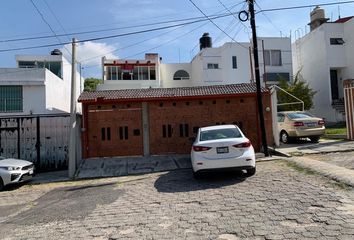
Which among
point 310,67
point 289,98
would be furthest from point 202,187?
point 310,67

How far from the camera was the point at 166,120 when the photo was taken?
16156 millimetres

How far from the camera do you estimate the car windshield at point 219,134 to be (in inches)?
421

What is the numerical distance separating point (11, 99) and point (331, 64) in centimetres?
2677

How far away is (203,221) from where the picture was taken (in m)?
6.41

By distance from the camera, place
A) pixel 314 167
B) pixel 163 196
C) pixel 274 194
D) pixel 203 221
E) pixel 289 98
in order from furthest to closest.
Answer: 1. pixel 289 98
2. pixel 314 167
3. pixel 163 196
4. pixel 274 194
5. pixel 203 221

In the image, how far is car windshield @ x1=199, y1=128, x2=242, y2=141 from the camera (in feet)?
35.1

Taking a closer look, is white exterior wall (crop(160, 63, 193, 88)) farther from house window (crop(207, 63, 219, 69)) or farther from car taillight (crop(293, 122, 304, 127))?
car taillight (crop(293, 122, 304, 127))

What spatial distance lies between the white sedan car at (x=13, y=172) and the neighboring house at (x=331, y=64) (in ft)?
88.6

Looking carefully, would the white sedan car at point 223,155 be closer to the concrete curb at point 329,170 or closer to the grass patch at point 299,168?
A: the grass patch at point 299,168

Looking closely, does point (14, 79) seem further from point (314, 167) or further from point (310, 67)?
point (310, 67)

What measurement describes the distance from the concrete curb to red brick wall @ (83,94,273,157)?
4.24 metres

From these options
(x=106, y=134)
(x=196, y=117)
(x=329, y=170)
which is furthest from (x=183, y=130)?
(x=329, y=170)

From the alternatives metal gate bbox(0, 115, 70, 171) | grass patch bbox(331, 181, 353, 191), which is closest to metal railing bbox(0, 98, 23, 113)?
metal gate bbox(0, 115, 70, 171)

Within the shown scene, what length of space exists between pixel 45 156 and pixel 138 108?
4494mm
